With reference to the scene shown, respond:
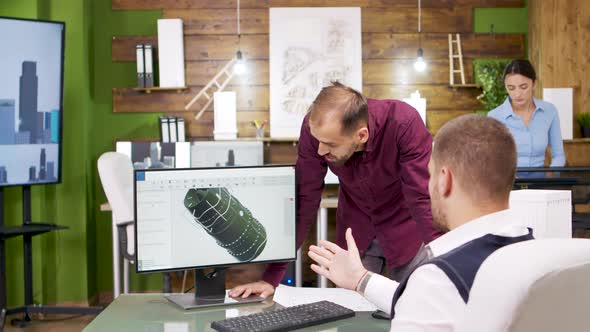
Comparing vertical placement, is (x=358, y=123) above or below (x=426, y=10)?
below

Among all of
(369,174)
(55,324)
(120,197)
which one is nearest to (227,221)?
(369,174)

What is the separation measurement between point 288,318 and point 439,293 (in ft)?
2.53

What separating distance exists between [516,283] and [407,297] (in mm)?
277

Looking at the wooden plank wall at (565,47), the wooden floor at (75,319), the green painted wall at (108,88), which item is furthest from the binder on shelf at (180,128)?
the wooden plank wall at (565,47)

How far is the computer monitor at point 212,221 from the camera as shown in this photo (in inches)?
82.0

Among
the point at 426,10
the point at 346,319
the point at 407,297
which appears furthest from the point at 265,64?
the point at 407,297

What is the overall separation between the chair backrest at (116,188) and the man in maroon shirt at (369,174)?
6.64 feet

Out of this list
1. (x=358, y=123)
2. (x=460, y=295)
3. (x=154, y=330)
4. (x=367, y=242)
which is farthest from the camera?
(x=367, y=242)

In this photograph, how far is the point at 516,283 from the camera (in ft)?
3.15

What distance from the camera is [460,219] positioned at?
1304mm

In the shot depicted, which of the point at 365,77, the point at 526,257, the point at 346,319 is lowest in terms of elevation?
the point at 346,319

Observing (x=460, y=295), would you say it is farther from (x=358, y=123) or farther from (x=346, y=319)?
(x=358, y=123)

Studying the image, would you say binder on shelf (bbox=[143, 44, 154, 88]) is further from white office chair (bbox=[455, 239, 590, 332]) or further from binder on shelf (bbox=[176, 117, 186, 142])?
white office chair (bbox=[455, 239, 590, 332])

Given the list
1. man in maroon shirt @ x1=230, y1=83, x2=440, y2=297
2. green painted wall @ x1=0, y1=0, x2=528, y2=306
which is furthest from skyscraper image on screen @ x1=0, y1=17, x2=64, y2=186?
man in maroon shirt @ x1=230, y1=83, x2=440, y2=297
